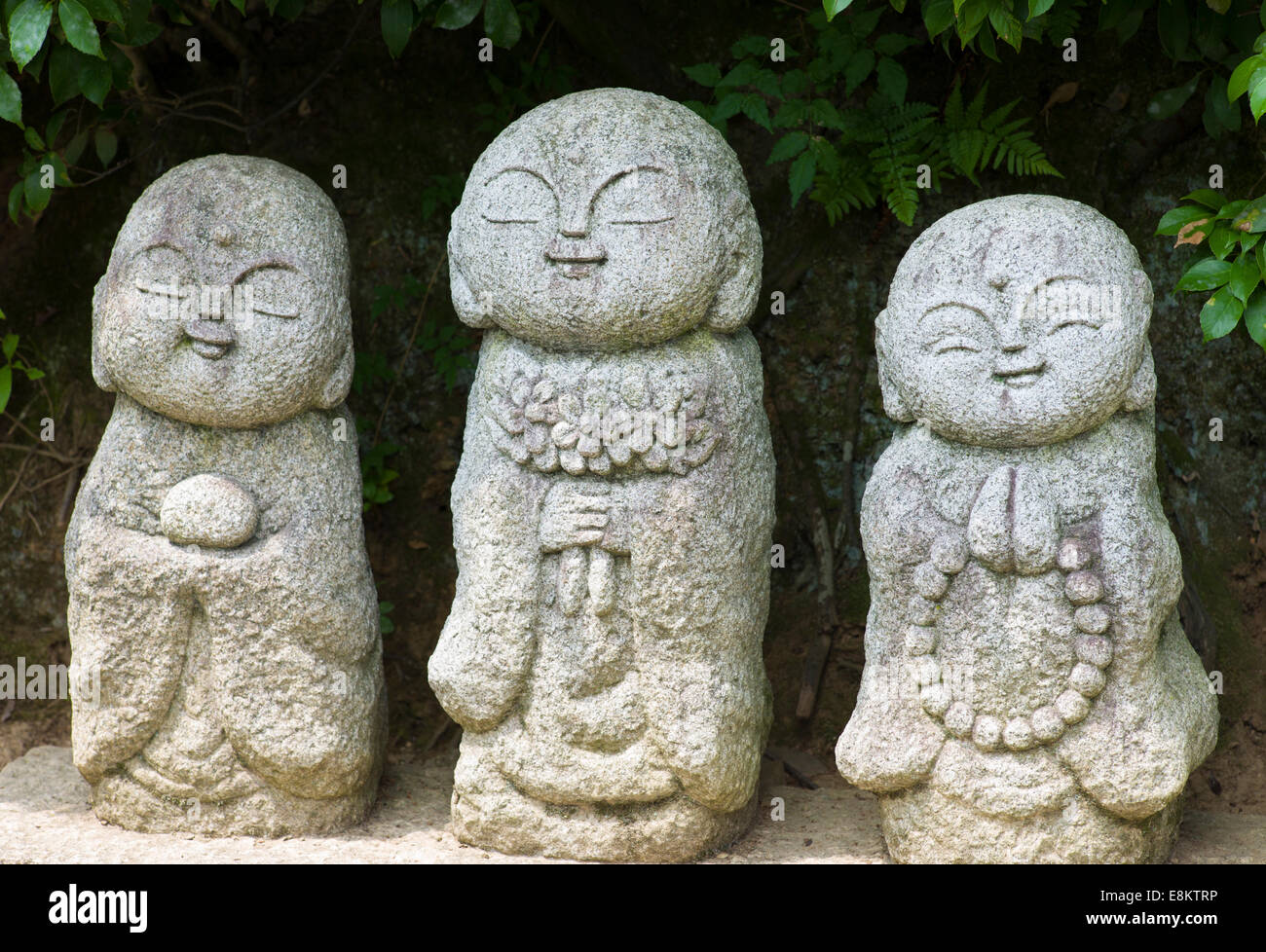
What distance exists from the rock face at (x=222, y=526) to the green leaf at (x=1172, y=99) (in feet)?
8.07

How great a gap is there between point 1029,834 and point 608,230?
186 cm

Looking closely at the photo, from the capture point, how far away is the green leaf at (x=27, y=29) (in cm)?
434

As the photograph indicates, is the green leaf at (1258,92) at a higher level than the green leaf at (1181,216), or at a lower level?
higher

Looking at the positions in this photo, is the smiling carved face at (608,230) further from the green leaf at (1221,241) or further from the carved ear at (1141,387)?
the green leaf at (1221,241)

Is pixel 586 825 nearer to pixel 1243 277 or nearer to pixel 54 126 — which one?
pixel 1243 277

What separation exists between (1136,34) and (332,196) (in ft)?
8.76

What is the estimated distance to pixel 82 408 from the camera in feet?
19.5

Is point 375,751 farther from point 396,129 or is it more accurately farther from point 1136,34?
point 1136,34

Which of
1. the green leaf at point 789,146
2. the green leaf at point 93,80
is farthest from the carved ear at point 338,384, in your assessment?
the green leaf at point 789,146

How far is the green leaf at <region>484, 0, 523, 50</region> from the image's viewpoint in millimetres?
5023

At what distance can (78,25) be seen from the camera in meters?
4.38

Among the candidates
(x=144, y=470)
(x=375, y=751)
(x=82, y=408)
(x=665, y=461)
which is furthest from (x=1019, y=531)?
(x=82, y=408)

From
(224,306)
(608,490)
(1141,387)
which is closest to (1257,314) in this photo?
(1141,387)

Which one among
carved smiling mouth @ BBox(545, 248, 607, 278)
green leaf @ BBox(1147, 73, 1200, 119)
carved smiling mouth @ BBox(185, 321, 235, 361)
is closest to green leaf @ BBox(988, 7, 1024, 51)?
green leaf @ BBox(1147, 73, 1200, 119)
